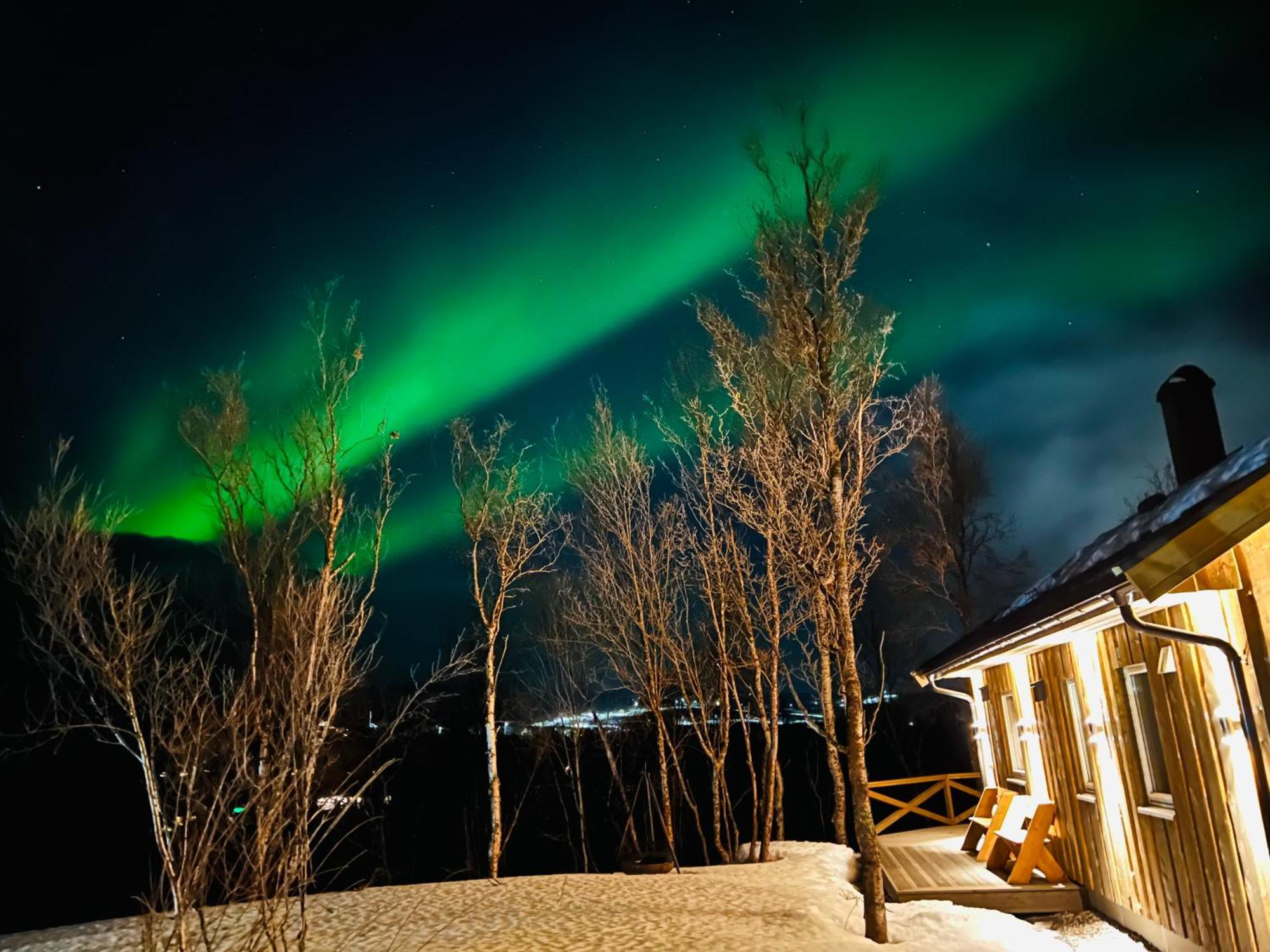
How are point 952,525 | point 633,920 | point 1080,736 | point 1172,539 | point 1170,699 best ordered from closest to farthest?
point 1172,539, point 1170,699, point 1080,736, point 633,920, point 952,525

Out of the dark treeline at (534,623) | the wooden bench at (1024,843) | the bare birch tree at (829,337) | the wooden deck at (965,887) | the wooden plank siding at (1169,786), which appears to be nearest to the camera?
the dark treeline at (534,623)

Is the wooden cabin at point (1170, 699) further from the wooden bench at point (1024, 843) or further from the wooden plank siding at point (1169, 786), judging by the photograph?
the wooden bench at point (1024, 843)

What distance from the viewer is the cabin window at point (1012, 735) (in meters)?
12.1

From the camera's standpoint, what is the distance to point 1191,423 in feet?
36.2

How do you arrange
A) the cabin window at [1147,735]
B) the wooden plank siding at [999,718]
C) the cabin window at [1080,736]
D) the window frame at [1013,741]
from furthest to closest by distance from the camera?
the wooden plank siding at [999,718] → the window frame at [1013,741] → the cabin window at [1080,736] → the cabin window at [1147,735]

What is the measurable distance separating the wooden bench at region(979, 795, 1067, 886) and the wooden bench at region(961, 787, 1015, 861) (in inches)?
2.3

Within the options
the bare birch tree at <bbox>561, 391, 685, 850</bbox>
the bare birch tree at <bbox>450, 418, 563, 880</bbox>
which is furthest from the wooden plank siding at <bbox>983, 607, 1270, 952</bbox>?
the bare birch tree at <bbox>450, 418, 563, 880</bbox>

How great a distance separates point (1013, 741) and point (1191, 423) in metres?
5.11

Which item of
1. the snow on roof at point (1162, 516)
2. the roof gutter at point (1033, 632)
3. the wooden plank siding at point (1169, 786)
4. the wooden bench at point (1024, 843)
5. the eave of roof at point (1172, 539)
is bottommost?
the wooden bench at point (1024, 843)

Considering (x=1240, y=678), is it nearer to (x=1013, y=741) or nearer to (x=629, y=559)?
(x=1013, y=741)

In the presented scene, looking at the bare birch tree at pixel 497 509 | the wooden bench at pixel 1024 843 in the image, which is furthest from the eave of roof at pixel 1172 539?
A: the bare birch tree at pixel 497 509

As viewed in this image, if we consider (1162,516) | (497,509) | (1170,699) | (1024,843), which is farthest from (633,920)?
(497,509)

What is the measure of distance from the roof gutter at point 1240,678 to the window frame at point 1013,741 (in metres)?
6.37

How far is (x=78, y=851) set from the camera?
22859mm
